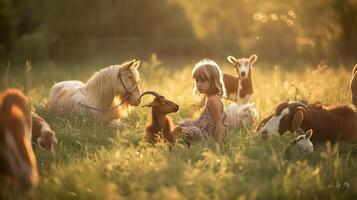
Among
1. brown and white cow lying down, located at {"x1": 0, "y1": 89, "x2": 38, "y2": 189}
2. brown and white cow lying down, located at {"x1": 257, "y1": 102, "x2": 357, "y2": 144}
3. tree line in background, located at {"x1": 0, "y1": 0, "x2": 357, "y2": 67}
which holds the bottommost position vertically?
brown and white cow lying down, located at {"x1": 257, "y1": 102, "x2": 357, "y2": 144}

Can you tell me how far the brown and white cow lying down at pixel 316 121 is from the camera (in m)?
6.84

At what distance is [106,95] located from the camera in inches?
348

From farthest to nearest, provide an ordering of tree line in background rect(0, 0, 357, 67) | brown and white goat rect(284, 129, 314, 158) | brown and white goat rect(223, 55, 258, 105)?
tree line in background rect(0, 0, 357, 67)
brown and white goat rect(223, 55, 258, 105)
brown and white goat rect(284, 129, 314, 158)

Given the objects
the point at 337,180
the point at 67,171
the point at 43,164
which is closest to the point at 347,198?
the point at 337,180

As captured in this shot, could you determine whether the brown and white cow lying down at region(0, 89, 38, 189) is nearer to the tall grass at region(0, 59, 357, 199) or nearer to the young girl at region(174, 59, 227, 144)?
the tall grass at region(0, 59, 357, 199)

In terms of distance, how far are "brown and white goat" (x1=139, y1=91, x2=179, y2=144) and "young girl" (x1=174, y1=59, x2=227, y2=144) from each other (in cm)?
25

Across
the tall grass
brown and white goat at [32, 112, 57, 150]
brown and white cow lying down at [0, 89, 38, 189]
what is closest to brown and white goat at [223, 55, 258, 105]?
the tall grass

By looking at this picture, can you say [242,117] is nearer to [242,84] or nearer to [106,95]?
[106,95]

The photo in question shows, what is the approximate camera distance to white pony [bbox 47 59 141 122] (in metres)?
8.66

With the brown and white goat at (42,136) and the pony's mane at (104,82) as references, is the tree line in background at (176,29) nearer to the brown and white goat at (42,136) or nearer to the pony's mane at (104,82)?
the pony's mane at (104,82)

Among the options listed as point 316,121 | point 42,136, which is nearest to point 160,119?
point 42,136

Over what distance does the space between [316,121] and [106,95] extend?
3.64 metres

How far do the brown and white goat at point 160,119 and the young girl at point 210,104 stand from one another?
9.7 inches

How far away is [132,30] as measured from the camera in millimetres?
25344
